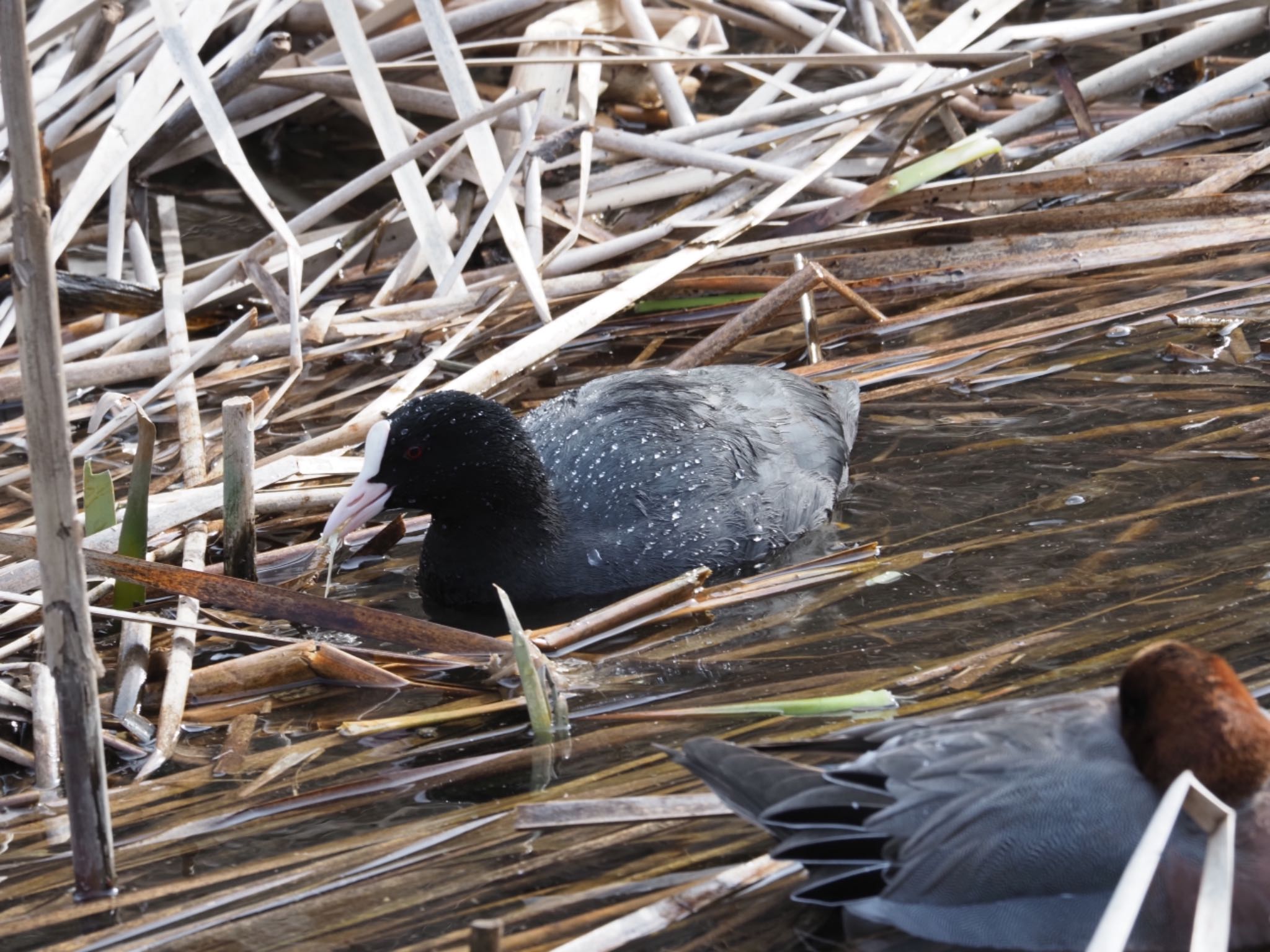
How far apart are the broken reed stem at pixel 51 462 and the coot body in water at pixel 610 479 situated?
59.7 inches

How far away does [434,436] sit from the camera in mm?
4129

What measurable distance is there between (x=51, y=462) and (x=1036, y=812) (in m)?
1.51

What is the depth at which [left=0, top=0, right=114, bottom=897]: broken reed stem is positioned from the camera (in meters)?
2.19

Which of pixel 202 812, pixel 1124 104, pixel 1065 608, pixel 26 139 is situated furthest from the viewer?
pixel 1124 104

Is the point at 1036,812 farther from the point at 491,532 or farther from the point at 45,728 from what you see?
the point at 491,532

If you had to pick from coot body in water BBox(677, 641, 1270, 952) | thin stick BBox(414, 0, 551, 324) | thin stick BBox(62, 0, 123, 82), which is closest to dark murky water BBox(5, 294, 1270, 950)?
coot body in water BBox(677, 641, 1270, 952)

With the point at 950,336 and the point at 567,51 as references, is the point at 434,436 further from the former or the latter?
the point at 567,51

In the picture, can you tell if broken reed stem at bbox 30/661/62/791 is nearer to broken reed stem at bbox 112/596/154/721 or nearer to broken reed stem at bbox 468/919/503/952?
broken reed stem at bbox 112/596/154/721

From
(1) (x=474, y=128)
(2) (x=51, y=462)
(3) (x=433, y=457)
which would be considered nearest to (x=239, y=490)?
(3) (x=433, y=457)

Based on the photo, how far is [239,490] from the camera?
12.8 feet

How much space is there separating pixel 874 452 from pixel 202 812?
8.23 feet

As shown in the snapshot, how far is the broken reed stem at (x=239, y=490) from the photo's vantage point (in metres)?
3.80

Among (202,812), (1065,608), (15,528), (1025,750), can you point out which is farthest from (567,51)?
(1025,750)

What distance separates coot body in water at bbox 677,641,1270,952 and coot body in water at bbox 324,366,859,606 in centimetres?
183
